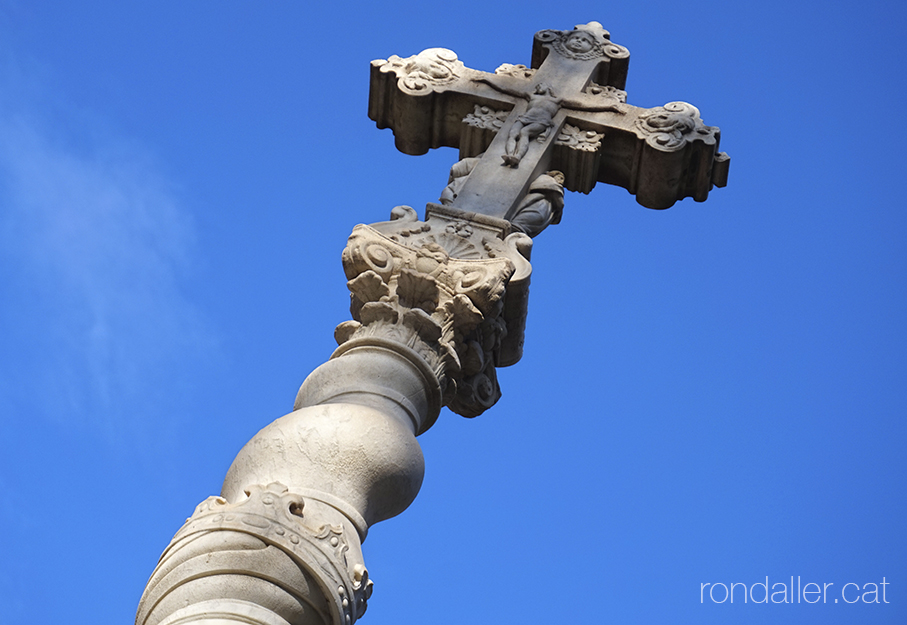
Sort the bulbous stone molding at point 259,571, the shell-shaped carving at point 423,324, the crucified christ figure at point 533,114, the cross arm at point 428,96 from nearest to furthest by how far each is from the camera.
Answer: the bulbous stone molding at point 259,571 < the shell-shaped carving at point 423,324 < the crucified christ figure at point 533,114 < the cross arm at point 428,96

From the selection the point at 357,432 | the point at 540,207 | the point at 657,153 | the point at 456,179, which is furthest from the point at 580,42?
the point at 357,432

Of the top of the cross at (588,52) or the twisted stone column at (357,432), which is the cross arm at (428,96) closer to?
the top of the cross at (588,52)

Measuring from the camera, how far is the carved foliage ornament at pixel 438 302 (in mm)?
6637

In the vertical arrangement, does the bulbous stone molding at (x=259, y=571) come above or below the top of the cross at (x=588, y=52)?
below

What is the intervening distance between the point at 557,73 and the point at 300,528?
6.49 meters

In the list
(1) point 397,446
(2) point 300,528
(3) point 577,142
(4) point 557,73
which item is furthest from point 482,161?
(2) point 300,528

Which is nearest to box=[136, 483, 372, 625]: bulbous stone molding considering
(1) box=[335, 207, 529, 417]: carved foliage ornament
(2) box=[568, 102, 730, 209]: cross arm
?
(1) box=[335, 207, 529, 417]: carved foliage ornament

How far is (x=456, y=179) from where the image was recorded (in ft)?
28.9

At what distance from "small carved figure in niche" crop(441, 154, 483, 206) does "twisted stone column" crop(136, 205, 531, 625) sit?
1.69 feet

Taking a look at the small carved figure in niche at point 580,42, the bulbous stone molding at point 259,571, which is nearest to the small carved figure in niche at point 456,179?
the small carved figure in niche at point 580,42

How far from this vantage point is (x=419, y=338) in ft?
21.6

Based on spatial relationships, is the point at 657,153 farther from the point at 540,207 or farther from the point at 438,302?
the point at 438,302

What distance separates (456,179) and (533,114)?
1.18 metres

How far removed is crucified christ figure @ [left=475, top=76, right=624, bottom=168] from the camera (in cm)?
906
